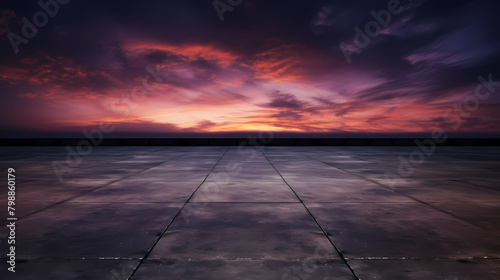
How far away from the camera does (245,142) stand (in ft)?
117

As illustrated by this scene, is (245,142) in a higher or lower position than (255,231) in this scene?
higher

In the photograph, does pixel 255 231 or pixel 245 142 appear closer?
pixel 255 231

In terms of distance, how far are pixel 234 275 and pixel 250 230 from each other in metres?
1.33

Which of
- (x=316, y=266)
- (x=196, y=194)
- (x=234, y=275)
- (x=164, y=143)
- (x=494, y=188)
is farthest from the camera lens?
(x=164, y=143)

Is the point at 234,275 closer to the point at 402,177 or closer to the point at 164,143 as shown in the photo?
the point at 402,177

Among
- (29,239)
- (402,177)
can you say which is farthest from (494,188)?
(29,239)

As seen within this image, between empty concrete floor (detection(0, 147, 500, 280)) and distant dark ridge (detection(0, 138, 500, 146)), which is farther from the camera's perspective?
distant dark ridge (detection(0, 138, 500, 146))

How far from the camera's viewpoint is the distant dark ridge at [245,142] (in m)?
34.7

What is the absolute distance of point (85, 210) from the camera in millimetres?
Result: 5250

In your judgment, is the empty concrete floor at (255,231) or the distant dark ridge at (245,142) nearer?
the empty concrete floor at (255,231)

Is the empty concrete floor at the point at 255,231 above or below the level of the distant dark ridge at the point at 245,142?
below

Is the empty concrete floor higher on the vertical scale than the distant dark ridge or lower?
lower

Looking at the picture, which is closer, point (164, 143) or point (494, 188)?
point (494, 188)

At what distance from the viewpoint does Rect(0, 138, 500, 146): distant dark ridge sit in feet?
114
